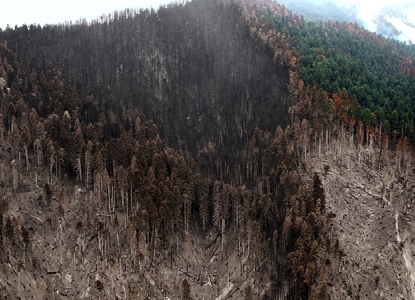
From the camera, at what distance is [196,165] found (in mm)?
114000

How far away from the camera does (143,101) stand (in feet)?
481

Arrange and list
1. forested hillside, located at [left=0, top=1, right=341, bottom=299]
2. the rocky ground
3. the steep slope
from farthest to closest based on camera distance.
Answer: the steep slope
forested hillside, located at [left=0, top=1, right=341, bottom=299]
the rocky ground

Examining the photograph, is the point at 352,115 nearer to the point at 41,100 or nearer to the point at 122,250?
the point at 122,250

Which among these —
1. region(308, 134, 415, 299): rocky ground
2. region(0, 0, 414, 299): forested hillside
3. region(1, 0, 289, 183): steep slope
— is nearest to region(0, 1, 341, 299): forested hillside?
region(0, 0, 414, 299): forested hillside

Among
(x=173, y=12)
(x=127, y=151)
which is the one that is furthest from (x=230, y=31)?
(x=127, y=151)

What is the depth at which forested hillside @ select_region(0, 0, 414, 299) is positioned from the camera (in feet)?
278

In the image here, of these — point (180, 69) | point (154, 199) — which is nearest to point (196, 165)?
point (154, 199)

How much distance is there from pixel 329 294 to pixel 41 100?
88876 millimetres

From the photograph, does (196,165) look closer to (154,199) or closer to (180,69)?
(154,199)

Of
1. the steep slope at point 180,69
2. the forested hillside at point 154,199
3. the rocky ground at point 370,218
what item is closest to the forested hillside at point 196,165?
Answer: the forested hillside at point 154,199

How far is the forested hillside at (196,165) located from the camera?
278 feet

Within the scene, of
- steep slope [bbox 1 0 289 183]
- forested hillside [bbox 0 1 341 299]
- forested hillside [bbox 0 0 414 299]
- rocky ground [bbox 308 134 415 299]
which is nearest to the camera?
rocky ground [bbox 308 134 415 299]

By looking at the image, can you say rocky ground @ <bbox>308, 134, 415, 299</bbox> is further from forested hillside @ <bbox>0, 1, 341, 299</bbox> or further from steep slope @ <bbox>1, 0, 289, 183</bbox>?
steep slope @ <bbox>1, 0, 289, 183</bbox>

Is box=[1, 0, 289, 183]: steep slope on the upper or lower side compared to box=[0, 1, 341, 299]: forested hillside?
upper
